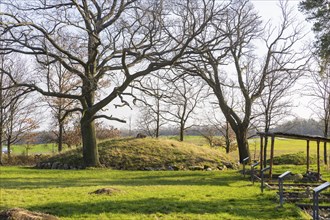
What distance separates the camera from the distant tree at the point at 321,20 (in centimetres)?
1541

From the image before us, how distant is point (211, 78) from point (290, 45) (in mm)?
6285

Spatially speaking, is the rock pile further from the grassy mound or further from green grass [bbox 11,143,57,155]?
green grass [bbox 11,143,57,155]

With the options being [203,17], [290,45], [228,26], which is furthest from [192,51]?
[290,45]

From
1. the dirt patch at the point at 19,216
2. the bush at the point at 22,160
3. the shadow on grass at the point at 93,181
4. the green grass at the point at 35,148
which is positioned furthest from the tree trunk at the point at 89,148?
the green grass at the point at 35,148

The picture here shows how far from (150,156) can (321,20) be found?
1220cm

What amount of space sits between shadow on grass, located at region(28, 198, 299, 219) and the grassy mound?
13.1 metres

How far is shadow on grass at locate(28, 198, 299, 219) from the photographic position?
330 inches

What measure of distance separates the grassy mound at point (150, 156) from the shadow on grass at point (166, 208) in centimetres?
1311

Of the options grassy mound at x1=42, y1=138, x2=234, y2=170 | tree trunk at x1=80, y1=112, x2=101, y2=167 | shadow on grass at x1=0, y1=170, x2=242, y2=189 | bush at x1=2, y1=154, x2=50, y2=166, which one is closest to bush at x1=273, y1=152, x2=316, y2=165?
grassy mound at x1=42, y1=138, x2=234, y2=170

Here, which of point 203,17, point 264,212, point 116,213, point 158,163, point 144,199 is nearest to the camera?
point 116,213

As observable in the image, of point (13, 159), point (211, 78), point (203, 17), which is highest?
point (203, 17)

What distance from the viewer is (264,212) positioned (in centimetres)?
889

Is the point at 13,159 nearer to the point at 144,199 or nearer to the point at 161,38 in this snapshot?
the point at 161,38

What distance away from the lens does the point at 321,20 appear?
16.0 m
